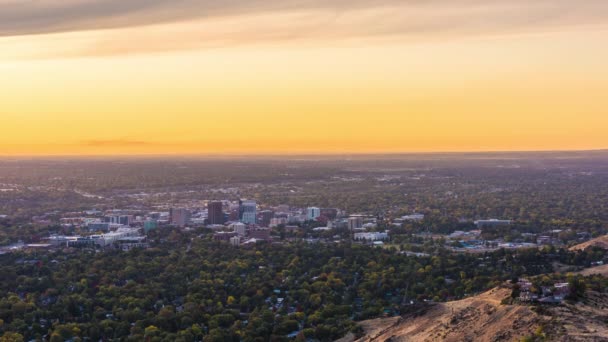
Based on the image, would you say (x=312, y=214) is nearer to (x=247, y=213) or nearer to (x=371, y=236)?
(x=247, y=213)

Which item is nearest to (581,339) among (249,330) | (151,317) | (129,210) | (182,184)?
(249,330)

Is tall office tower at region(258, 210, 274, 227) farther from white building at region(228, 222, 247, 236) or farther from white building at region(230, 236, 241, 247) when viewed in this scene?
white building at region(230, 236, 241, 247)

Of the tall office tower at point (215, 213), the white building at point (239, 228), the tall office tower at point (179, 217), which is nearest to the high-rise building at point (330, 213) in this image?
the tall office tower at point (215, 213)

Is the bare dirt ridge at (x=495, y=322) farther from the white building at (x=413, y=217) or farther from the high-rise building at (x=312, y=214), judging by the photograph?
the high-rise building at (x=312, y=214)

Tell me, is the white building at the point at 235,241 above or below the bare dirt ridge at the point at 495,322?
below

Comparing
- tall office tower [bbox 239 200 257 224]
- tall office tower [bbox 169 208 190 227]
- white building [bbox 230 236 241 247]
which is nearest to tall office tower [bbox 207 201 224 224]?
tall office tower [bbox 169 208 190 227]

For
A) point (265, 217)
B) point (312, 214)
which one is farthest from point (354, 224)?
point (265, 217)
